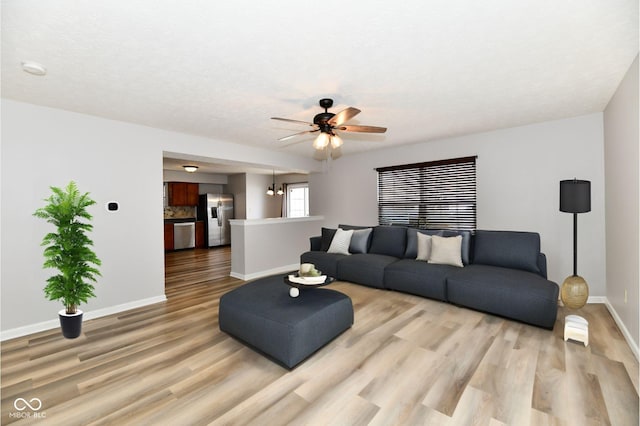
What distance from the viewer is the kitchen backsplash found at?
29.9ft

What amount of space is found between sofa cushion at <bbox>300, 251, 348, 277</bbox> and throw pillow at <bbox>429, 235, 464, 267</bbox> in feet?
5.07

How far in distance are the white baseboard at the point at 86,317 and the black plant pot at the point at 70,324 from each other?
533 millimetres

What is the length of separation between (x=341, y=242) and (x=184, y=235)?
6.01 meters

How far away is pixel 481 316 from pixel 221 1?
385 cm

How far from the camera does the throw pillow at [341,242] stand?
17.0 feet

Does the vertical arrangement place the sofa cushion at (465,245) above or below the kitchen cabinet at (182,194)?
below

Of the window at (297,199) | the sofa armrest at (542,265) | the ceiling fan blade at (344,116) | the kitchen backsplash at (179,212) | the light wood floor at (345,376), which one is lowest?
the light wood floor at (345,376)

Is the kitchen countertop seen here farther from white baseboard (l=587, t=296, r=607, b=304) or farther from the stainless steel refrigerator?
white baseboard (l=587, t=296, r=607, b=304)

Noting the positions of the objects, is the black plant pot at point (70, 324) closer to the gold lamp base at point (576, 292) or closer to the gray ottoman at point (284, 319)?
the gray ottoman at point (284, 319)

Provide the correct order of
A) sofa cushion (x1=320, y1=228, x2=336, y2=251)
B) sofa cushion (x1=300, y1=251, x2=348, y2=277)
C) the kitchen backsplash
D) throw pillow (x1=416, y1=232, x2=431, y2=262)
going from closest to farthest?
throw pillow (x1=416, y1=232, x2=431, y2=262) → sofa cushion (x1=300, y1=251, x2=348, y2=277) → sofa cushion (x1=320, y1=228, x2=336, y2=251) → the kitchen backsplash

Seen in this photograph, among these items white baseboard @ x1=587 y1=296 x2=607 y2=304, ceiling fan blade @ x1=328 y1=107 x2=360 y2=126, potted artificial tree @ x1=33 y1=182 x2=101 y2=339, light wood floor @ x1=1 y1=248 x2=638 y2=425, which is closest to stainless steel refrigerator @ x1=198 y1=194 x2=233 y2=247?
light wood floor @ x1=1 y1=248 x2=638 y2=425

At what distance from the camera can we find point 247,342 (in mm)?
2643
